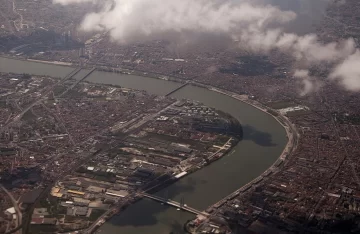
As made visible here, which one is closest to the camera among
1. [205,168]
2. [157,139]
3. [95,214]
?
[95,214]

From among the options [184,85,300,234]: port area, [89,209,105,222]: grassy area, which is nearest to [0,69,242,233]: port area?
[89,209,105,222]: grassy area

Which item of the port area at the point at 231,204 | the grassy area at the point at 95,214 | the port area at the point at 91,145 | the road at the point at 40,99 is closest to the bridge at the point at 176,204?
the port area at the point at 91,145

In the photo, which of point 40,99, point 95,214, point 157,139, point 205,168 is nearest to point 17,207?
point 95,214

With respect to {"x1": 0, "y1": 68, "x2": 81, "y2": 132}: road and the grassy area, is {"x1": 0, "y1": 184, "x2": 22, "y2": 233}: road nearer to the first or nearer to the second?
the grassy area

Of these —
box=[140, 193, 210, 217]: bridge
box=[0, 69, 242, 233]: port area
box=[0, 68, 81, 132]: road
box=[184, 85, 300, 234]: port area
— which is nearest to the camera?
box=[184, 85, 300, 234]: port area

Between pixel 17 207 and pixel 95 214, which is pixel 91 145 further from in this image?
pixel 95 214
